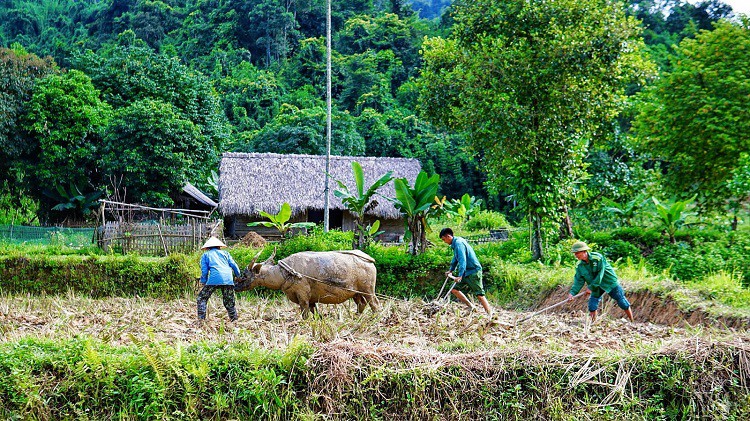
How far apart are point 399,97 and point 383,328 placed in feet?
100

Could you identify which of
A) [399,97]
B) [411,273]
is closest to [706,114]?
[411,273]

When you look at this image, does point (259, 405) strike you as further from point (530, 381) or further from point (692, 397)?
point (692, 397)

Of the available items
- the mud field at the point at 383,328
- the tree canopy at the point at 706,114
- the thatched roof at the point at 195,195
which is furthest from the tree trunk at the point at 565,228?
the thatched roof at the point at 195,195

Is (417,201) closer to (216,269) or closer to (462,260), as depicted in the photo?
(462,260)

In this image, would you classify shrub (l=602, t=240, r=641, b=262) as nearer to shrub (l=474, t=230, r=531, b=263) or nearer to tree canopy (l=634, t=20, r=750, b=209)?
shrub (l=474, t=230, r=531, b=263)

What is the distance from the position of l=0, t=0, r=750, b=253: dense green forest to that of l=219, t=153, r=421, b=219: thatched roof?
1998 mm

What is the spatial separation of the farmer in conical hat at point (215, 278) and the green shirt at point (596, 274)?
170 inches

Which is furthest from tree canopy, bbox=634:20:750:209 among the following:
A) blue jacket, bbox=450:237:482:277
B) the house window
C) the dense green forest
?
the house window

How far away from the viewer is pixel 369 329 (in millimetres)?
6699

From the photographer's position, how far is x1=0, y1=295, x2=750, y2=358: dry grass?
621 centimetres

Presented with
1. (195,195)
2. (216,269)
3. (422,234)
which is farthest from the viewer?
(195,195)

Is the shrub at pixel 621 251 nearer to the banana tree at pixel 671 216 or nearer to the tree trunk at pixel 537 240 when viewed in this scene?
the banana tree at pixel 671 216

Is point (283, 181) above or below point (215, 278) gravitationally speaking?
above

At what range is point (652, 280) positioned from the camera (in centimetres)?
952
